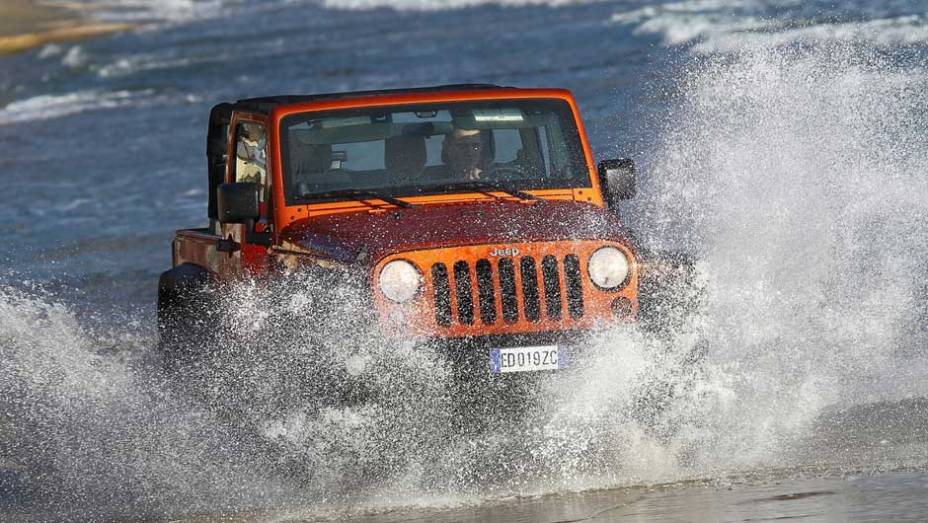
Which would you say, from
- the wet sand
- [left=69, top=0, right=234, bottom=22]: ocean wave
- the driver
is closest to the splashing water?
the driver

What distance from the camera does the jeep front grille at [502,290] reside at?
25.4ft

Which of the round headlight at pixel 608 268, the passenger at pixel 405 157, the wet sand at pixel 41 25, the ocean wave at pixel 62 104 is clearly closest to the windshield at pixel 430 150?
the passenger at pixel 405 157

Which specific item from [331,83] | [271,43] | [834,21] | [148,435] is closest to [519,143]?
[148,435]

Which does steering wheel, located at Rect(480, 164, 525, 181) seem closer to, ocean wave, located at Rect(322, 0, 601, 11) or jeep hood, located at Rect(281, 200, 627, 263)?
jeep hood, located at Rect(281, 200, 627, 263)

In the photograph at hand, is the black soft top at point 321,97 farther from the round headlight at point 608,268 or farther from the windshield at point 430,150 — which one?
the round headlight at point 608,268

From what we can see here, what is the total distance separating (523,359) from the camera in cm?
774

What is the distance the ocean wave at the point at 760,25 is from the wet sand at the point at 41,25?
17.0 meters

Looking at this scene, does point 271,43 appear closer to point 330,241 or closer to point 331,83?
point 331,83

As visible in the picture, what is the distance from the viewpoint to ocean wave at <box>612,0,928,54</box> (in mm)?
27984

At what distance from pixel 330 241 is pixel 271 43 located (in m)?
43.6

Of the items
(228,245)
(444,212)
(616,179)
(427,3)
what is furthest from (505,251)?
(427,3)

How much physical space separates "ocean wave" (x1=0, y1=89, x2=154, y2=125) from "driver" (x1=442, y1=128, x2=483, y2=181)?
2947 cm

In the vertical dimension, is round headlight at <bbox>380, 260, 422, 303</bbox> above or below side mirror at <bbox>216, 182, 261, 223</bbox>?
below

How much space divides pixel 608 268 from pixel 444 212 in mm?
919
